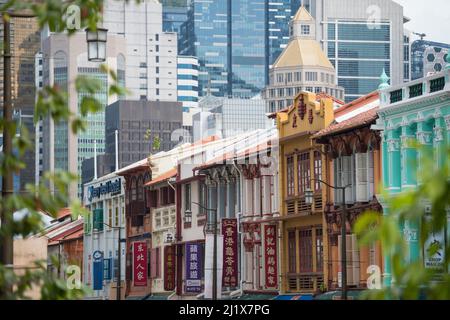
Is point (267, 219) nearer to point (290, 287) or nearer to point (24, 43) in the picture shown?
point (290, 287)

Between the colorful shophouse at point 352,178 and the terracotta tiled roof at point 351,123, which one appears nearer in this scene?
the colorful shophouse at point 352,178

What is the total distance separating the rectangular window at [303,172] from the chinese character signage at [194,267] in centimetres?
1407

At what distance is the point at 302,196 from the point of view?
69.9 m

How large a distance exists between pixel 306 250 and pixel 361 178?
748 cm

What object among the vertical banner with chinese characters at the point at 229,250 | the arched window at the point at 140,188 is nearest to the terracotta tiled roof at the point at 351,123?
Answer: the vertical banner with chinese characters at the point at 229,250

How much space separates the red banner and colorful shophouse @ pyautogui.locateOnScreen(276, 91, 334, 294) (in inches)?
672

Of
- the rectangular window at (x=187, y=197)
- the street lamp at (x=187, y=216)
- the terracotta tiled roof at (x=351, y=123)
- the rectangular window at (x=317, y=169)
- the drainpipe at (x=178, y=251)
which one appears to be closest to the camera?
the terracotta tiled roof at (x=351, y=123)

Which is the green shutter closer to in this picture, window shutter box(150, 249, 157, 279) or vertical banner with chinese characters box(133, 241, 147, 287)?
vertical banner with chinese characters box(133, 241, 147, 287)

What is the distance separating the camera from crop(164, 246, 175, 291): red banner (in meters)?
89.0

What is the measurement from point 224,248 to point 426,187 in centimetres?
6564

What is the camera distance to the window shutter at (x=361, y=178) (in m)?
63.1

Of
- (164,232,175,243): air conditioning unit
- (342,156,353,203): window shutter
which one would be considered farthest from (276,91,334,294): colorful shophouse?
(164,232,175,243): air conditioning unit

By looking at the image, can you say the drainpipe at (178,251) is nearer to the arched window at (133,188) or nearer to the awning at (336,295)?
the arched window at (133,188)
